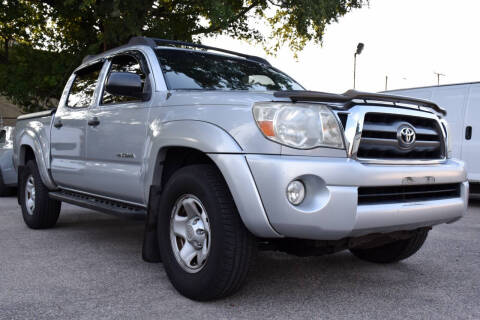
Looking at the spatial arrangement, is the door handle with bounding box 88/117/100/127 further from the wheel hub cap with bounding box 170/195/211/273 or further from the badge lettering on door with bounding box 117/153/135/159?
the wheel hub cap with bounding box 170/195/211/273

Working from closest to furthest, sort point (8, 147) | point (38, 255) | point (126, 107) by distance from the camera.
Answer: point (126, 107)
point (38, 255)
point (8, 147)

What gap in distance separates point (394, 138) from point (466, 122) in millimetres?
6593

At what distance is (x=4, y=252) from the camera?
4.70m

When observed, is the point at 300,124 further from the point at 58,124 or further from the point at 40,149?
the point at 40,149

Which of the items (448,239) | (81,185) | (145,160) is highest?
(145,160)

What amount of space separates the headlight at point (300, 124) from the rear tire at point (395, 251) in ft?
4.97

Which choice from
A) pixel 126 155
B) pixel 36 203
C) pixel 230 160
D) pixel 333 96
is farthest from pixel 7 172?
pixel 333 96

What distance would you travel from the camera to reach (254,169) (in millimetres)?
2957

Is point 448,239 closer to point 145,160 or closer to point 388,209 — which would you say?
point 388,209

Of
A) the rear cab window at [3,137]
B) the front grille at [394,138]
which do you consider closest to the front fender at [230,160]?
the front grille at [394,138]

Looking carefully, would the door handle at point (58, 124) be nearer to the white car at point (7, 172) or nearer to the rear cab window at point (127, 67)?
the rear cab window at point (127, 67)

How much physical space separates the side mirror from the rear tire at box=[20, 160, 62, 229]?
2.32 metres

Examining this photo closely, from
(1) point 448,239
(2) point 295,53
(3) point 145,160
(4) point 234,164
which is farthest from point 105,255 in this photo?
(2) point 295,53

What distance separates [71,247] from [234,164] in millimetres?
2645
